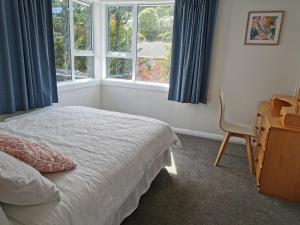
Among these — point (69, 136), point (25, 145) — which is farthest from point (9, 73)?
point (25, 145)

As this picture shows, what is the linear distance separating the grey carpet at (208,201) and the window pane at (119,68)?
209 cm

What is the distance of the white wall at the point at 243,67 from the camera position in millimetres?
2959

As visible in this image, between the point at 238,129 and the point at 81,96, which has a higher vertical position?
the point at 81,96

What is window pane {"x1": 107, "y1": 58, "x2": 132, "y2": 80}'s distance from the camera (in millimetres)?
4172

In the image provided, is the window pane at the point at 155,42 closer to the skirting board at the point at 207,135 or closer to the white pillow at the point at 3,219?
the skirting board at the point at 207,135

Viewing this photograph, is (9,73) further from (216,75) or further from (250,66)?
(250,66)

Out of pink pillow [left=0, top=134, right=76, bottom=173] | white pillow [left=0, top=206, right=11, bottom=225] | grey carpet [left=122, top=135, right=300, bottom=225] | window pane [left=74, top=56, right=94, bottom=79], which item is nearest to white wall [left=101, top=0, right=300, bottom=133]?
grey carpet [left=122, top=135, right=300, bottom=225]

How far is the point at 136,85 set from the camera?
3.99 m

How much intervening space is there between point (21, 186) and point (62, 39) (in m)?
2.89

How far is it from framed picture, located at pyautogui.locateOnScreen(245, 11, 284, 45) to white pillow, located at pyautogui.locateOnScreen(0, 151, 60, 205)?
3108 millimetres

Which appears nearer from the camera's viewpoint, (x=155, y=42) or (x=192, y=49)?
(x=192, y=49)

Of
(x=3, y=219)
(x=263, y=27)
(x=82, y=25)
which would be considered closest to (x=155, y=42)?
(x=82, y=25)

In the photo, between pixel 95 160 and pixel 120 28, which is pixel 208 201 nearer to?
pixel 95 160

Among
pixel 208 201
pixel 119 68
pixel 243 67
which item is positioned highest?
pixel 243 67
